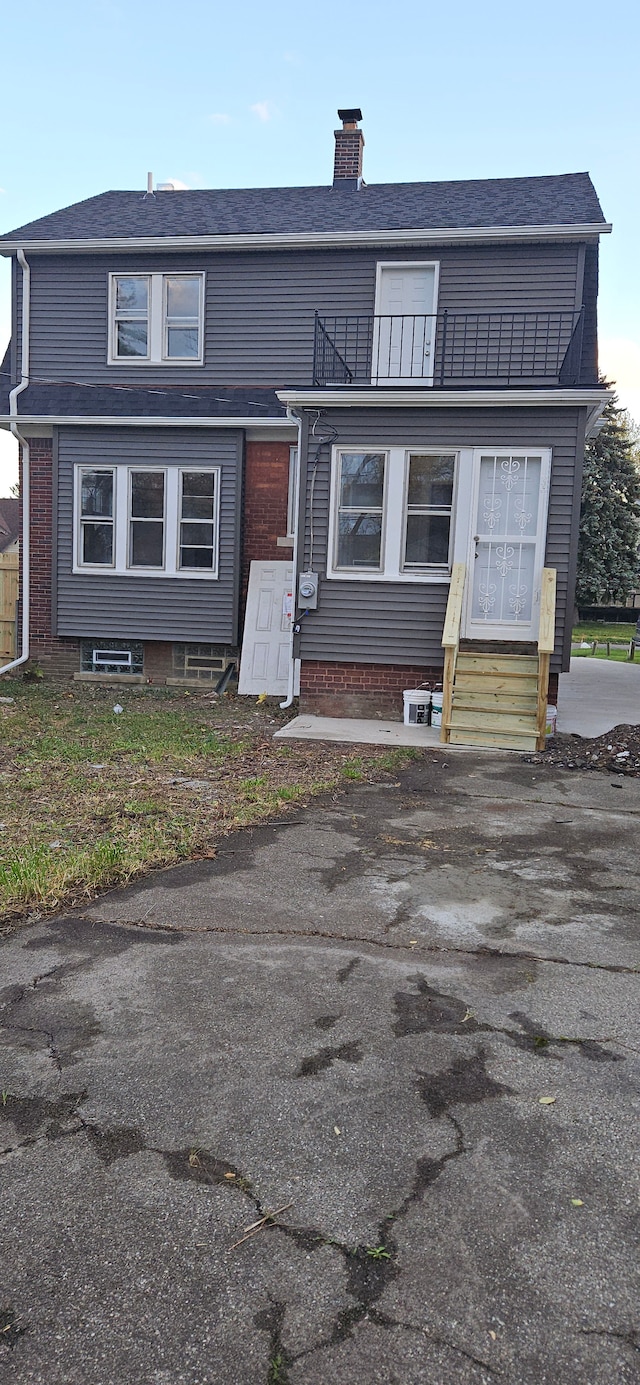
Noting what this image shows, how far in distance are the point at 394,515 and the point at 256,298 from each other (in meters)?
5.73

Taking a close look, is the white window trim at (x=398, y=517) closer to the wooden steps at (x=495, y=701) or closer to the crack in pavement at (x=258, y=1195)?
the wooden steps at (x=495, y=701)

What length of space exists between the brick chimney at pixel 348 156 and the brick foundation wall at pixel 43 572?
771cm

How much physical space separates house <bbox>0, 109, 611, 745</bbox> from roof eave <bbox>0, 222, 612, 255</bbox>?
3 centimetres

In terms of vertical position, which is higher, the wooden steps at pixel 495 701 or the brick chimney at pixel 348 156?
the brick chimney at pixel 348 156

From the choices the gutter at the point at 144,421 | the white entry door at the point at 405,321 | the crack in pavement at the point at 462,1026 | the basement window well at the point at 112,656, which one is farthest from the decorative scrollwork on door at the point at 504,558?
the crack in pavement at the point at 462,1026

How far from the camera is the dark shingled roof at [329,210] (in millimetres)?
13680

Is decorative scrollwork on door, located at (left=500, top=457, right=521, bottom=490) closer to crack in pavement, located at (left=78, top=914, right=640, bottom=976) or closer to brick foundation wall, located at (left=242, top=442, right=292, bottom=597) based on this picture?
brick foundation wall, located at (left=242, top=442, right=292, bottom=597)

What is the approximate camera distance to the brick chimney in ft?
53.5

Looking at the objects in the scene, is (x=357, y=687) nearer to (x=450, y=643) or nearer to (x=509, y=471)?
(x=450, y=643)

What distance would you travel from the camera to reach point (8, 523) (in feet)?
162

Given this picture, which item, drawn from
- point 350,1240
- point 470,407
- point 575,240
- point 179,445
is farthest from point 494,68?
point 350,1240

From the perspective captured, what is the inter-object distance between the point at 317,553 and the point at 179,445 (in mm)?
3879

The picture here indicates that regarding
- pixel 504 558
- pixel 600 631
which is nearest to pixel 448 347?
pixel 504 558

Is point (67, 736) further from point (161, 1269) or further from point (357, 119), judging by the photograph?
point (357, 119)
